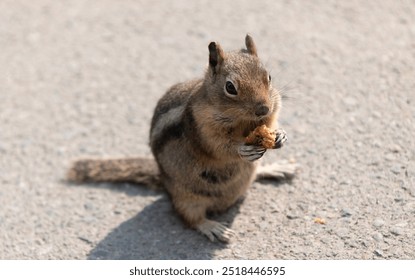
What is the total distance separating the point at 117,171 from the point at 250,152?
56.4 inches

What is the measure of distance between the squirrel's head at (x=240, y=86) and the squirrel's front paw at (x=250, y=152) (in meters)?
0.19

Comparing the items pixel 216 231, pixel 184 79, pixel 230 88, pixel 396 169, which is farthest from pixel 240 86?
pixel 184 79

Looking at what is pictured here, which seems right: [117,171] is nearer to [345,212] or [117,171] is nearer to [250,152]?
[250,152]

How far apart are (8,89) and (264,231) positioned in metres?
3.27

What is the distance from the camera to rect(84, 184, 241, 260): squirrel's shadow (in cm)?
466

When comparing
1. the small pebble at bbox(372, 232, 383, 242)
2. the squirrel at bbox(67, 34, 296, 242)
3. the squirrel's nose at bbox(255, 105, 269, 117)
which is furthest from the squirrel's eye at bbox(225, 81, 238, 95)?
the small pebble at bbox(372, 232, 383, 242)

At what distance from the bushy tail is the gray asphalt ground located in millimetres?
83

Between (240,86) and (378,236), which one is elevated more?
(240,86)

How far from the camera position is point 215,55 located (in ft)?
14.4

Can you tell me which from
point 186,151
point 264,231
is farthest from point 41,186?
point 264,231

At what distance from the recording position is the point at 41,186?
5492 millimetres

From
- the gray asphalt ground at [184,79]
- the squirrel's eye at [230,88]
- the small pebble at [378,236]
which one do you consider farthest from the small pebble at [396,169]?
the squirrel's eye at [230,88]

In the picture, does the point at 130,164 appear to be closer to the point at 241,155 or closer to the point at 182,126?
the point at 182,126

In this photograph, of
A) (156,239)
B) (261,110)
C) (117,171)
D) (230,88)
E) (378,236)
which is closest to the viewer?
(261,110)
